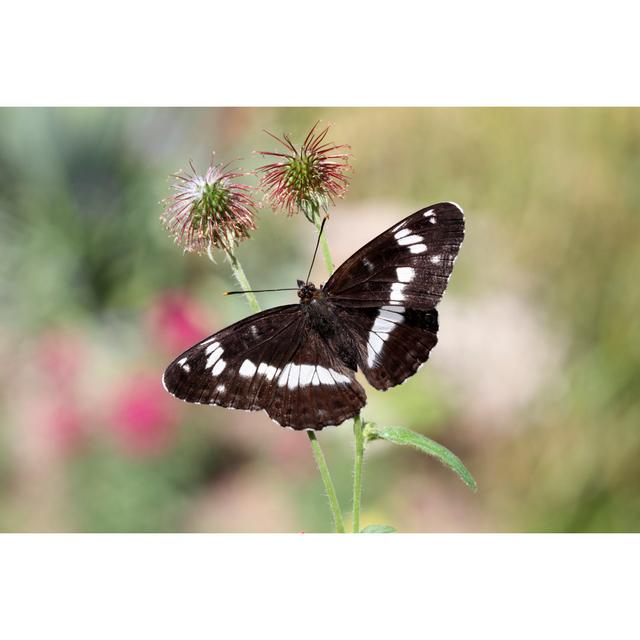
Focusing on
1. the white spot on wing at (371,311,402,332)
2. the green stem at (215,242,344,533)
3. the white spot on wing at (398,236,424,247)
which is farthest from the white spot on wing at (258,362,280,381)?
the white spot on wing at (398,236,424,247)

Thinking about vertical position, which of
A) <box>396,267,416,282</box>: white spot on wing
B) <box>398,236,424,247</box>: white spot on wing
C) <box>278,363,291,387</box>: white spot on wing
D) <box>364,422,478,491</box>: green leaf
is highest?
<box>398,236,424,247</box>: white spot on wing

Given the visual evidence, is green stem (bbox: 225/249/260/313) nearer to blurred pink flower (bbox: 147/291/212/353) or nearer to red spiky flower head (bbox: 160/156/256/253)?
red spiky flower head (bbox: 160/156/256/253)

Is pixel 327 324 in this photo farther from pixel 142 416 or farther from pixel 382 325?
pixel 142 416

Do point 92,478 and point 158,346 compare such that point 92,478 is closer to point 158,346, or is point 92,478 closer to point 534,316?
point 158,346

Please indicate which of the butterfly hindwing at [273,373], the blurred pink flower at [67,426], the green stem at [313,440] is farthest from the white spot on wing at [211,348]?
the blurred pink flower at [67,426]

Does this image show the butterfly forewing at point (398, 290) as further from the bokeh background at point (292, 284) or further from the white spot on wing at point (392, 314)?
the bokeh background at point (292, 284)

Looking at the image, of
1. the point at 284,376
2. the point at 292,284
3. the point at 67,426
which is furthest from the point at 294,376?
the point at 67,426
